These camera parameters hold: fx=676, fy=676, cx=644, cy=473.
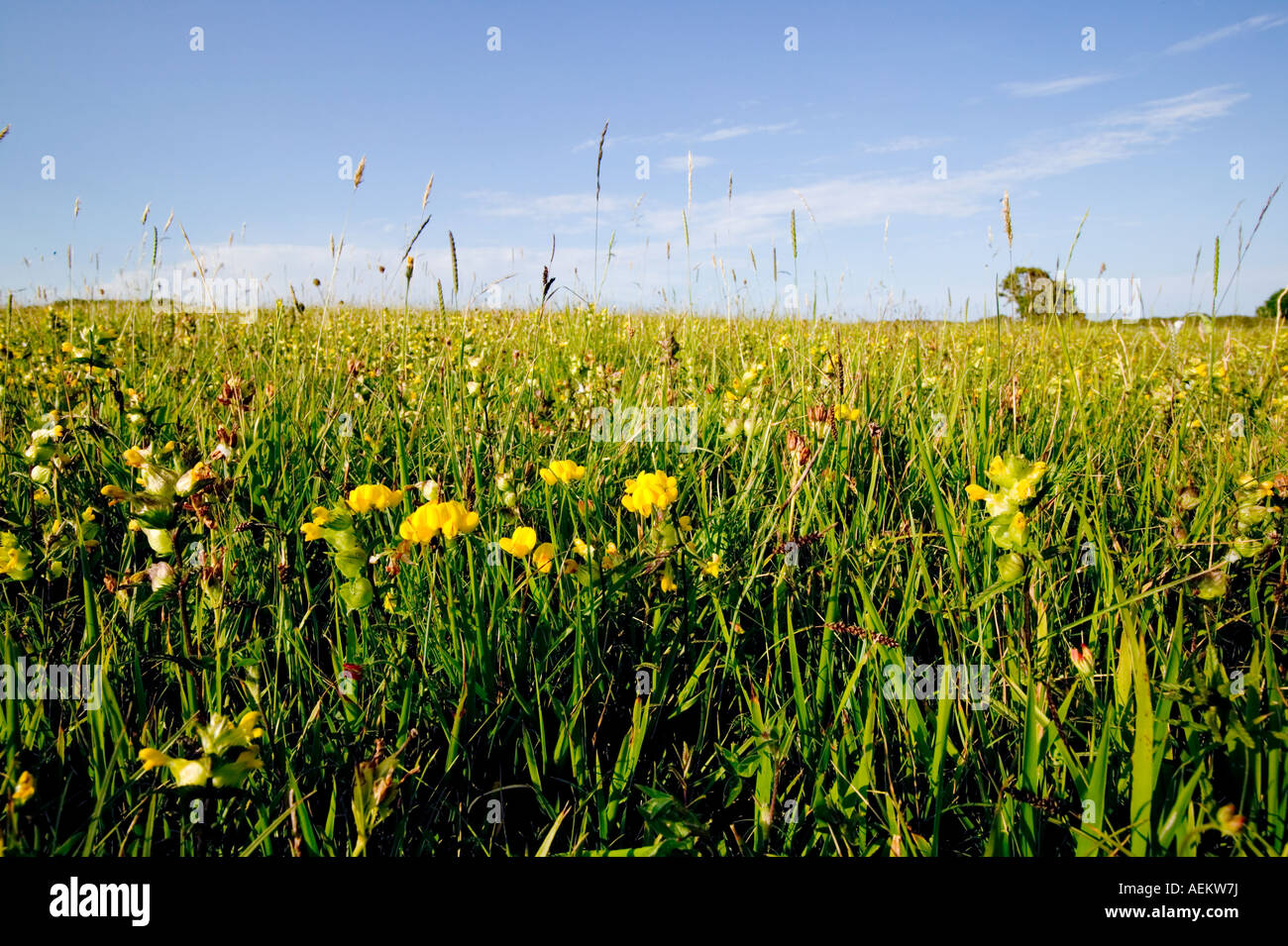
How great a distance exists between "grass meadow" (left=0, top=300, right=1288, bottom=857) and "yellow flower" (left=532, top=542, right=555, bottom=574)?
0.04ft

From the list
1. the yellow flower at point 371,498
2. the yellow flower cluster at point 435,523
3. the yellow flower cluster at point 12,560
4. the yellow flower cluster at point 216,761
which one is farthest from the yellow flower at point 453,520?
the yellow flower cluster at point 12,560

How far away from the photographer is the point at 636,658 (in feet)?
4.70

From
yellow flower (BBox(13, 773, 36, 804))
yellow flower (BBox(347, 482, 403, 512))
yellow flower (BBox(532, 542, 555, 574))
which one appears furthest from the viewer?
yellow flower (BBox(532, 542, 555, 574))

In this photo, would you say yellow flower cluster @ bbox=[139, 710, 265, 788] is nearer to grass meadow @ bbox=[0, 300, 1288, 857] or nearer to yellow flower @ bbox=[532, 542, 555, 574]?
grass meadow @ bbox=[0, 300, 1288, 857]

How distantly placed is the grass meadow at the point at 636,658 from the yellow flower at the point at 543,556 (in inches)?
0.5

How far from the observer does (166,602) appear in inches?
57.6

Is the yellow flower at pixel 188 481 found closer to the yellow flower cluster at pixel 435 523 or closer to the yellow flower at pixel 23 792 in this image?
the yellow flower cluster at pixel 435 523

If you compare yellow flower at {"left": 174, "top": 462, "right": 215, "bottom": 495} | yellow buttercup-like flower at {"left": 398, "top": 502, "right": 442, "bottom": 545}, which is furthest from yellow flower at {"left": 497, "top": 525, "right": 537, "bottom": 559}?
yellow flower at {"left": 174, "top": 462, "right": 215, "bottom": 495}

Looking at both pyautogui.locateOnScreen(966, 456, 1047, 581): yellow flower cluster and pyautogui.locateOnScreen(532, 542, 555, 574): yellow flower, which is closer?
pyautogui.locateOnScreen(966, 456, 1047, 581): yellow flower cluster

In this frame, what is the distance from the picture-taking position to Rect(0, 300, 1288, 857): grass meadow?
3.31 ft

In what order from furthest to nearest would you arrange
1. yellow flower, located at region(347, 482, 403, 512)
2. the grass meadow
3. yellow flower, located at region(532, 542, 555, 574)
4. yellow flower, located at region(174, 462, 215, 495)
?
1. yellow flower, located at region(532, 542, 555, 574)
2. yellow flower, located at region(347, 482, 403, 512)
3. yellow flower, located at region(174, 462, 215, 495)
4. the grass meadow
